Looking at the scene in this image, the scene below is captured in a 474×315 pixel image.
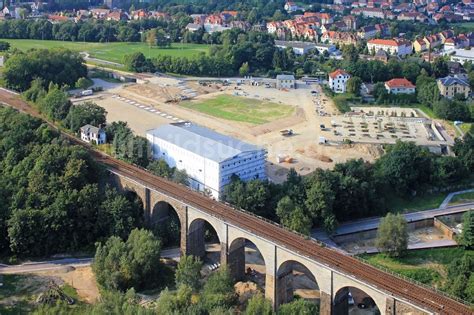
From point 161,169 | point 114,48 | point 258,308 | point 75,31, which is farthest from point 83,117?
point 75,31

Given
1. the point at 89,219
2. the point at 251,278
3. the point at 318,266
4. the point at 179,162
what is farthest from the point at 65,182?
the point at 318,266

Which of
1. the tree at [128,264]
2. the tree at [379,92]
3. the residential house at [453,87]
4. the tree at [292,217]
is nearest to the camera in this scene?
the tree at [128,264]

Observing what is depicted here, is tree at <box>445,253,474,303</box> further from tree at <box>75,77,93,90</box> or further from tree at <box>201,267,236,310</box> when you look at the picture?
tree at <box>75,77,93,90</box>

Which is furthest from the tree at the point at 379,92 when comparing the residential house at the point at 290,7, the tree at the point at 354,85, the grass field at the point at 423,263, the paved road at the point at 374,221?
the residential house at the point at 290,7

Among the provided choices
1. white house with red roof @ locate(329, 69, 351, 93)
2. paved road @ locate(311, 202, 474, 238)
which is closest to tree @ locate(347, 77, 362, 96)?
white house with red roof @ locate(329, 69, 351, 93)

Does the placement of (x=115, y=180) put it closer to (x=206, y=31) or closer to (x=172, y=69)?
(x=172, y=69)

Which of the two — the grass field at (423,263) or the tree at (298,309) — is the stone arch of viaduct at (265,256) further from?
the grass field at (423,263)

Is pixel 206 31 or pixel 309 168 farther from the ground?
pixel 206 31
